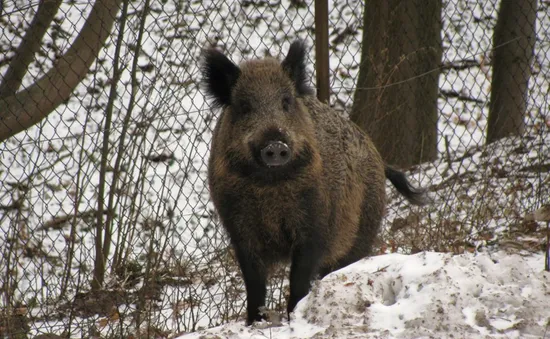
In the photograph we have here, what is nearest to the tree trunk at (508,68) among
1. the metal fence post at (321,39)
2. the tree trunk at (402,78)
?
the tree trunk at (402,78)

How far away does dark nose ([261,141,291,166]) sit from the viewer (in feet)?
13.0

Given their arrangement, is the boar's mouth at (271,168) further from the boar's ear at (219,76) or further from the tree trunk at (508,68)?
the tree trunk at (508,68)

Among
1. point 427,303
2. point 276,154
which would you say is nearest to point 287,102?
point 276,154

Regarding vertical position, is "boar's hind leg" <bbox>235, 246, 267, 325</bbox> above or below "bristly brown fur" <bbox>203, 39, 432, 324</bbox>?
below

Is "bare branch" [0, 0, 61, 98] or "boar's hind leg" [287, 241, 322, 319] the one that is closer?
"boar's hind leg" [287, 241, 322, 319]

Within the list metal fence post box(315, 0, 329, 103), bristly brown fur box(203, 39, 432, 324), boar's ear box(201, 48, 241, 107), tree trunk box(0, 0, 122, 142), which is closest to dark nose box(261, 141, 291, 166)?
bristly brown fur box(203, 39, 432, 324)

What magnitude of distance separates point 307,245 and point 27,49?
112 inches

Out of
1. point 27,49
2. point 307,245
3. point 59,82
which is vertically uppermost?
point 27,49

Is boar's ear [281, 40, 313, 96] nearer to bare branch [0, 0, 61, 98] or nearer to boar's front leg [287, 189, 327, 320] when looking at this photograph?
boar's front leg [287, 189, 327, 320]

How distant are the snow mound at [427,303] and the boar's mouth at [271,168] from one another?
1008 millimetres

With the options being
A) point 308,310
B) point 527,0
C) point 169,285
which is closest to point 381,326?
point 308,310

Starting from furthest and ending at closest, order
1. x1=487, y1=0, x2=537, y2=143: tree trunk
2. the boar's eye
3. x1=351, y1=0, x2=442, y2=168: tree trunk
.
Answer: x1=487, y1=0, x2=537, y2=143: tree trunk → x1=351, y1=0, x2=442, y2=168: tree trunk → the boar's eye

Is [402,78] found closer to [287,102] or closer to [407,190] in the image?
[407,190]

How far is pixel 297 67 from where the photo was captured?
480 centimetres
